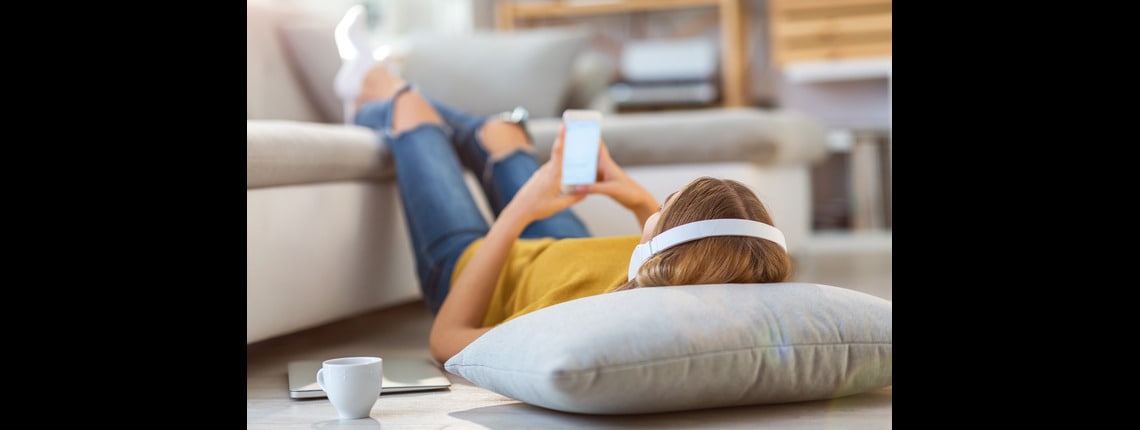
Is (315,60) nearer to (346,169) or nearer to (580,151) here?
(346,169)

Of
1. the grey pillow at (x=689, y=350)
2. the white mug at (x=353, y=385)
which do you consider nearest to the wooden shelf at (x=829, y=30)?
the grey pillow at (x=689, y=350)

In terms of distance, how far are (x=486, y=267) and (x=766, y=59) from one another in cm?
413

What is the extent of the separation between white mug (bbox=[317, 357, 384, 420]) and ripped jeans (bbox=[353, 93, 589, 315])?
51 cm

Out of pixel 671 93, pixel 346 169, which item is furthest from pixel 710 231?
pixel 671 93

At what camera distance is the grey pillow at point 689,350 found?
3.65 feet

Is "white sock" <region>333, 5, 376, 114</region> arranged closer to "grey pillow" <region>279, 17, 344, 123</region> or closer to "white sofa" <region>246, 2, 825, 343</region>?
"white sofa" <region>246, 2, 825, 343</region>

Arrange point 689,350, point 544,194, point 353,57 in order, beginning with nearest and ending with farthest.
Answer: point 689,350 < point 544,194 < point 353,57

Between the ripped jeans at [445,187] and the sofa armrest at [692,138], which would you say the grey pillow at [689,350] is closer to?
the ripped jeans at [445,187]

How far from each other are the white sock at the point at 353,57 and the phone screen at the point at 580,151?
72 centimetres

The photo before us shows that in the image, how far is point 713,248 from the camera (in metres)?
1.26
